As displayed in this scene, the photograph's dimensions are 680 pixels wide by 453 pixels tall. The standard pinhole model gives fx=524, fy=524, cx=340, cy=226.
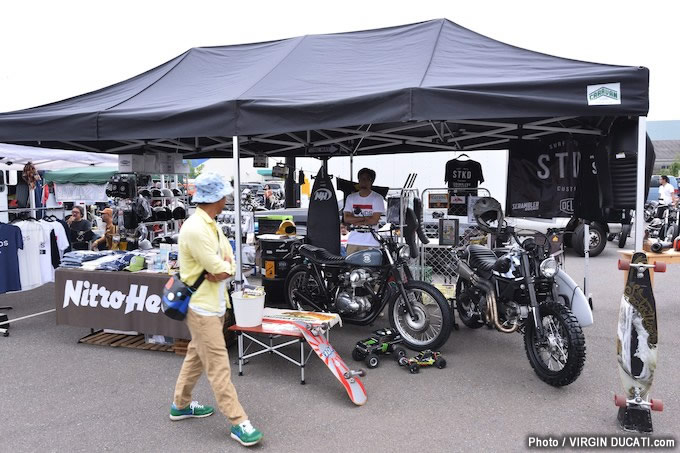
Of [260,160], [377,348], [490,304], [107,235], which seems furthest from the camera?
[260,160]

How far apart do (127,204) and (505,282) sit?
18.5ft

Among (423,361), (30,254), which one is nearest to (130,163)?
(30,254)

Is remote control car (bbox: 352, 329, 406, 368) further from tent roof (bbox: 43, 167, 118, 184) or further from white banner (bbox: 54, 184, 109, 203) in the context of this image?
white banner (bbox: 54, 184, 109, 203)

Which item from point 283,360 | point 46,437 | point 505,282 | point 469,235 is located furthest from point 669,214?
point 46,437

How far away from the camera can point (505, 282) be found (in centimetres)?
468

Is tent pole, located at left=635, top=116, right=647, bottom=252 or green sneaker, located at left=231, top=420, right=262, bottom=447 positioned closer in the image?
green sneaker, located at left=231, top=420, right=262, bottom=447

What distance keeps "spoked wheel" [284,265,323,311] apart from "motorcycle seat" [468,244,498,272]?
168 centimetres

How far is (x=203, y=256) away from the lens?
10.6 ft

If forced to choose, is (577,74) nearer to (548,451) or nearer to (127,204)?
(548,451)

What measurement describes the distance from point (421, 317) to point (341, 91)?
218 centimetres

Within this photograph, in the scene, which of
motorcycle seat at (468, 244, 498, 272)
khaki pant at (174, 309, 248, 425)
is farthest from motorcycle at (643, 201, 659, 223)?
khaki pant at (174, 309, 248, 425)

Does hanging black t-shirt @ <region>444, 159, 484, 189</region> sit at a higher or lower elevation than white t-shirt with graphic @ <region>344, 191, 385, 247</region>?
higher

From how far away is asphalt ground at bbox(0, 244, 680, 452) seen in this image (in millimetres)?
3414

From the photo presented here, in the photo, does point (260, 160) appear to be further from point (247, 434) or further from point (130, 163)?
point (247, 434)
